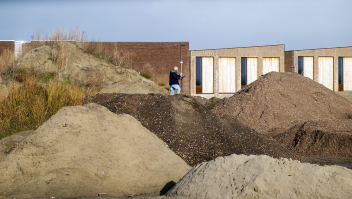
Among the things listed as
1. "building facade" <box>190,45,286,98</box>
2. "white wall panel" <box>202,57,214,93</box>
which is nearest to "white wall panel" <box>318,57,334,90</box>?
"building facade" <box>190,45,286,98</box>

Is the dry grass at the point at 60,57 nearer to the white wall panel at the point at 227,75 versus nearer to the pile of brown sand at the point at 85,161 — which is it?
the white wall panel at the point at 227,75

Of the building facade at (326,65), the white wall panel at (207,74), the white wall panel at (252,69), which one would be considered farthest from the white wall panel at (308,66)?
the white wall panel at (207,74)

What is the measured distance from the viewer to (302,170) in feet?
16.9

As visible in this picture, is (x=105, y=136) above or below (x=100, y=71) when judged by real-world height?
below

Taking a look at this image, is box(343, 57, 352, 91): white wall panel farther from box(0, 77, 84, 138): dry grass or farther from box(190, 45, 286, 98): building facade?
box(0, 77, 84, 138): dry grass

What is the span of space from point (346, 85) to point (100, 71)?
22.4 meters

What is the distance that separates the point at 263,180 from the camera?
16.4ft

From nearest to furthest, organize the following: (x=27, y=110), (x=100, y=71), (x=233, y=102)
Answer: (x=27, y=110) → (x=233, y=102) → (x=100, y=71)

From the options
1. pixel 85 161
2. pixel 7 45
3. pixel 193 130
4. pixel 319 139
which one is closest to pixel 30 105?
pixel 193 130

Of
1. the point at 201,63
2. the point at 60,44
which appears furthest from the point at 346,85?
the point at 60,44

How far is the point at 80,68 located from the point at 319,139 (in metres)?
14.1

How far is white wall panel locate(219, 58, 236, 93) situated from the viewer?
28.7 meters

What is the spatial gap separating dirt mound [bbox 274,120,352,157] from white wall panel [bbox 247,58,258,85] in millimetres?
16816

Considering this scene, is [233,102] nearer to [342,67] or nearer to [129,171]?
[129,171]
